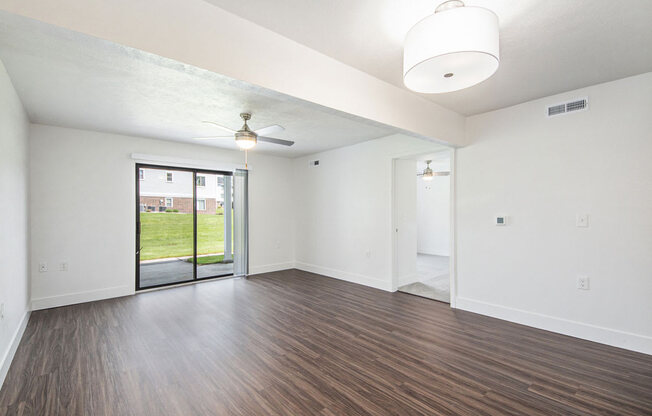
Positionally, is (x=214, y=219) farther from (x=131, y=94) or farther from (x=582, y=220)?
(x=582, y=220)

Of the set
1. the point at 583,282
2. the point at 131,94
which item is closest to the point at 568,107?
the point at 583,282

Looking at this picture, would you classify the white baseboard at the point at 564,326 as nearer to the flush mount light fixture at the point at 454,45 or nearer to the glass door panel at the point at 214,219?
the flush mount light fixture at the point at 454,45

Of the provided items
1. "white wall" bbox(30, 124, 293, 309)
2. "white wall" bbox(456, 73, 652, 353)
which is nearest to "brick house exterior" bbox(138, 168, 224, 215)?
"white wall" bbox(30, 124, 293, 309)

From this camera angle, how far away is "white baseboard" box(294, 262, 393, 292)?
480 centimetres

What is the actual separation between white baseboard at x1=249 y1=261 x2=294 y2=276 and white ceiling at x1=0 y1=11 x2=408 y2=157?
2.69 metres

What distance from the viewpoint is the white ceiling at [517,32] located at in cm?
Result: 175

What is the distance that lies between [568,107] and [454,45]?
2.45 meters

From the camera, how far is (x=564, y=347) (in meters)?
2.74

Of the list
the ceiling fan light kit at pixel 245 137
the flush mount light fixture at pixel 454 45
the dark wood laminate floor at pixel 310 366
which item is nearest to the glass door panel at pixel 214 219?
the dark wood laminate floor at pixel 310 366

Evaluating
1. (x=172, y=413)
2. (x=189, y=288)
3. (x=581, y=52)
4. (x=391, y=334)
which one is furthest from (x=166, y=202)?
(x=581, y=52)

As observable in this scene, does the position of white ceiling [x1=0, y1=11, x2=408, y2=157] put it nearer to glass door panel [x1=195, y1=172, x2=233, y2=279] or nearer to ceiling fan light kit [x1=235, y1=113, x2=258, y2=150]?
ceiling fan light kit [x1=235, y1=113, x2=258, y2=150]

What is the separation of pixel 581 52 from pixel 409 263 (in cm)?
370

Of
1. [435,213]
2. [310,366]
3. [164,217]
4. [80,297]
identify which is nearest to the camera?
[310,366]

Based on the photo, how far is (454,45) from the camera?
1.48m
